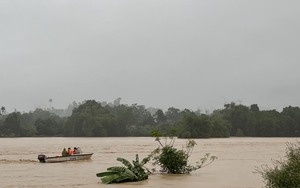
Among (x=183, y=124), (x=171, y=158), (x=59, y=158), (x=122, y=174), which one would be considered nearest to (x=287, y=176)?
(x=122, y=174)

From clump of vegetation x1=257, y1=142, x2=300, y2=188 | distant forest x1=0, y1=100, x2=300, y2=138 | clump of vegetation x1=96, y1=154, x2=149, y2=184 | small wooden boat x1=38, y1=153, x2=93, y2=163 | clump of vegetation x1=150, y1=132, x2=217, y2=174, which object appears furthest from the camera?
distant forest x1=0, y1=100, x2=300, y2=138

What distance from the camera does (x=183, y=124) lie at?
274ft

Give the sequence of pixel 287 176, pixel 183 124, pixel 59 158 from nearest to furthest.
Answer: pixel 287 176
pixel 59 158
pixel 183 124

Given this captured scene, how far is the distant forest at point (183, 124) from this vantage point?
8450 centimetres

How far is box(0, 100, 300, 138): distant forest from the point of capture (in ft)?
277

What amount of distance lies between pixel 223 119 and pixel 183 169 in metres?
72.9

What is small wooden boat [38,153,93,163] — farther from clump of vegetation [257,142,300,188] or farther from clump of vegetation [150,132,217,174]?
clump of vegetation [257,142,300,188]

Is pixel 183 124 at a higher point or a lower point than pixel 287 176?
higher

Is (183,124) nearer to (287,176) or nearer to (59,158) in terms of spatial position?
(59,158)

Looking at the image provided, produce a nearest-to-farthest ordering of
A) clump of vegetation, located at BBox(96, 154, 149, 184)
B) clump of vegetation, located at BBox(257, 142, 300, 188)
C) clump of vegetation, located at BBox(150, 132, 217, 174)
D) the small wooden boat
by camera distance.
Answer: clump of vegetation, located at BBox(257, 142, 300, 188), clump of vegetation, located at BBox(96, 154, 149, 184), clump of vegetation, located at BBox(150, 132, 217, 174), the small wooden boat

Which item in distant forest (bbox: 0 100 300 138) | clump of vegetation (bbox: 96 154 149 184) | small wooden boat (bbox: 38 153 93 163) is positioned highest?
distant forest (bbox: 0 100 300 138)

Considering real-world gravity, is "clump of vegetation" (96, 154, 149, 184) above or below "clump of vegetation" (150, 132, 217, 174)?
below

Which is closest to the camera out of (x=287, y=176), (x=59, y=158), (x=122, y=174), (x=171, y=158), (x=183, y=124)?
(x=287, y=176)

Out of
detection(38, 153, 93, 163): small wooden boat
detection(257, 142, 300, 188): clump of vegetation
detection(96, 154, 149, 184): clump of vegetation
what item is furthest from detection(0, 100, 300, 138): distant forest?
detection(257, 142, 300, 188): clump of vegetation
